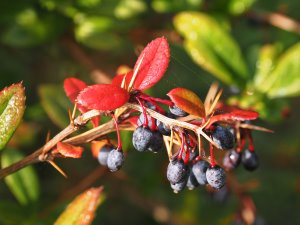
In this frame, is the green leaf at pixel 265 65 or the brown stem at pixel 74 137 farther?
the green leaf at pixel 265 65

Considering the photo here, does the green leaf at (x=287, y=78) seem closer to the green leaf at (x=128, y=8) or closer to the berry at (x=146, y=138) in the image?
the green leaf at (x=128, y=8)

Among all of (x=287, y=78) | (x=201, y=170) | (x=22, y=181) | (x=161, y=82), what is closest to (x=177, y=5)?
(x=161, y=82)

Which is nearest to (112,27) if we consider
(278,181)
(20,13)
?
(20,13)

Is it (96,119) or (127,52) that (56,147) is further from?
(127,52)

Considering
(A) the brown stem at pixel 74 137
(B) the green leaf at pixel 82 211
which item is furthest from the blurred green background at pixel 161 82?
(A) the brown stem at pixel 74 137

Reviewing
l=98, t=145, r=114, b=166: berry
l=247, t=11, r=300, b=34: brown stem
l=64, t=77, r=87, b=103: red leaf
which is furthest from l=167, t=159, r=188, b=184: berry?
l=247, t=11, r=300, b=34: brown stem

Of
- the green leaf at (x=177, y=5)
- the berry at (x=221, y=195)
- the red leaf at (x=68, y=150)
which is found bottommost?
the berry at (x=221, y=195)
